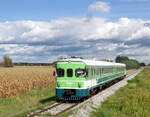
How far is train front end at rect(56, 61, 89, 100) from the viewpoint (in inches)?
688

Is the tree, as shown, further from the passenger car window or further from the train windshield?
the train windshield

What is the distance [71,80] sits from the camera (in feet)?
57.7

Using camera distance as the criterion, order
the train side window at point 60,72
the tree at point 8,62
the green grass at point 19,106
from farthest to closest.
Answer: the tree at point 8,62
the train side window at point 60,72
the green grass at point 19,106

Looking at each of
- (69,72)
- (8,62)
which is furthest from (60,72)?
(8,62)

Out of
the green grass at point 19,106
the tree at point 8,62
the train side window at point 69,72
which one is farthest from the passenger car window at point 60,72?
the tree at point 8,62

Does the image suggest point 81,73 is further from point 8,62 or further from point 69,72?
point 8,62

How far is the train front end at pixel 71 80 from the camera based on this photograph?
17484 millimetres

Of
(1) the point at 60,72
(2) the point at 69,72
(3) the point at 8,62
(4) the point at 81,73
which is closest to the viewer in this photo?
(4) the point at 81,73

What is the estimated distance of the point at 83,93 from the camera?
1761cm

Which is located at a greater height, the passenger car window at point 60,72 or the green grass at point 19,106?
the passenger car window at point 60,72

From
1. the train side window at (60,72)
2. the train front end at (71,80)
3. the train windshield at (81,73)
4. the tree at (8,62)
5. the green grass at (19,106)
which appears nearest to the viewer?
the green grass at (19,106)

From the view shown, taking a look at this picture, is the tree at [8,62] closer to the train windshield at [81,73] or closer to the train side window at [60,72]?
the train side window at [60,72]

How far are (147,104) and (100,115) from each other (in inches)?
173

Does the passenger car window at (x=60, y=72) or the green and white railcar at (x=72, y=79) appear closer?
the green and white railcar at (x=72, y=79)
